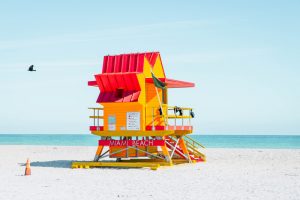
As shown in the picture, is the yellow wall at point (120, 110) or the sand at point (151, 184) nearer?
the sand at point (151, 184)

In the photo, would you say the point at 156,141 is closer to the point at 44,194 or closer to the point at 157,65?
the point at 157,65

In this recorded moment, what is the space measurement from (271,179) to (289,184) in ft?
5.80

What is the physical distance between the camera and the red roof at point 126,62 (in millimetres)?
26281

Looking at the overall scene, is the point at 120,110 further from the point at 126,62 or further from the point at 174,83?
the point at 174,83

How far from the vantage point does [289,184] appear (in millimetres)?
18891

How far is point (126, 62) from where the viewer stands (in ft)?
87.6

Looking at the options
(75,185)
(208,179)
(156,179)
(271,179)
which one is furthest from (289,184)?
(75,185)

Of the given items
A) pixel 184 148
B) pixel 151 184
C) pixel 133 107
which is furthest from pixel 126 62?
pixel 151 184

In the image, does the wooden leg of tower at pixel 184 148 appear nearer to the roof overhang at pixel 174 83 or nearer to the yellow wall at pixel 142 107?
the yellow wall at pixel 142 107

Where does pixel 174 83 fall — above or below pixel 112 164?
above

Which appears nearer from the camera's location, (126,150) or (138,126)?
(138,126)

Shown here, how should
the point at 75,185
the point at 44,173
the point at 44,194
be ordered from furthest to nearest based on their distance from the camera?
the point at 44,173, the point at 75,185, the point at 44,194

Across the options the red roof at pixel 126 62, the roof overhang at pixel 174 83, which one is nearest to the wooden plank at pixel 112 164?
the roof overhang at pixel 174 83

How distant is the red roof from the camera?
86.2 ft
